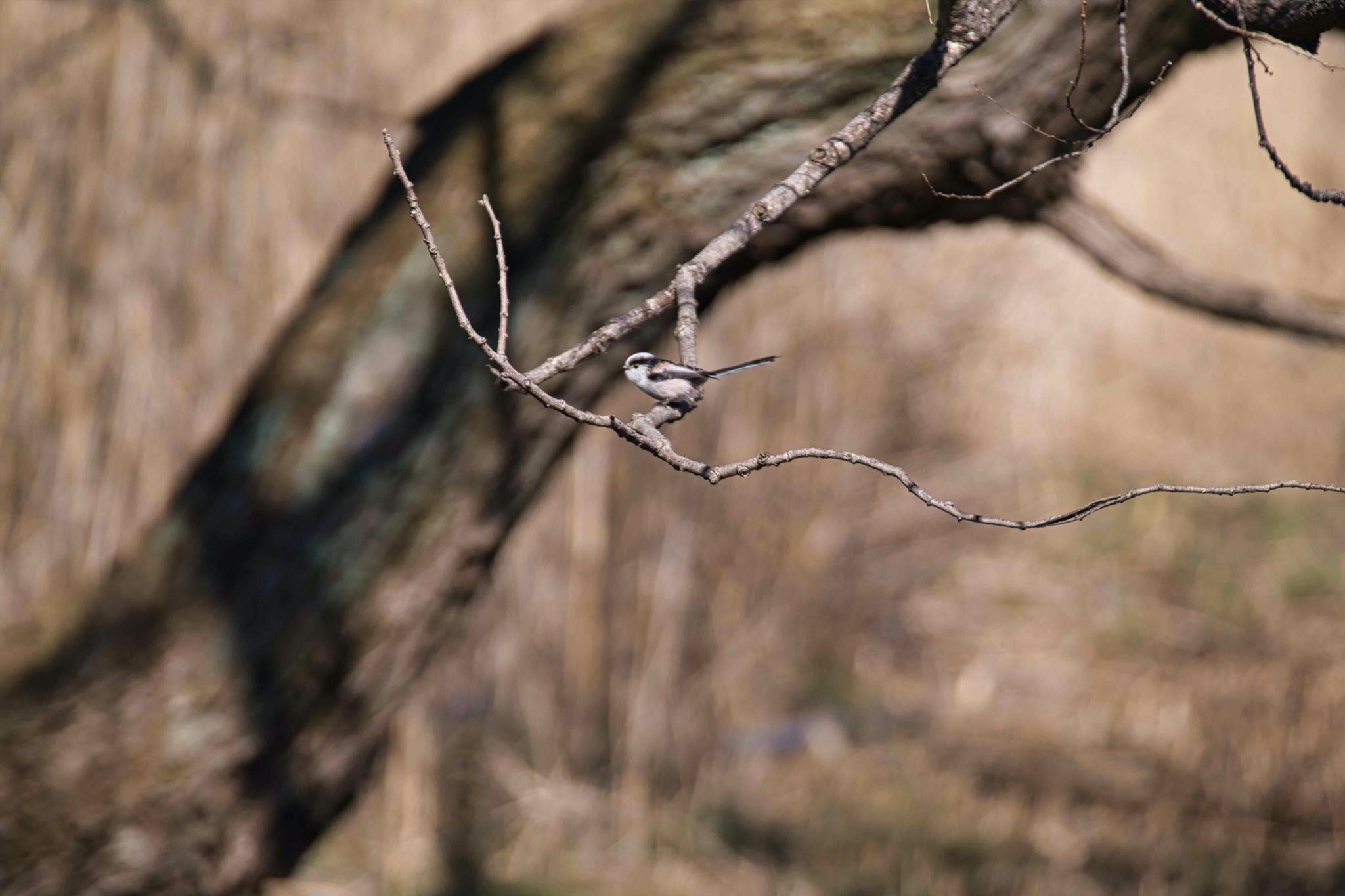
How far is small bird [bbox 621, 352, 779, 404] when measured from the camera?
1251 millimetres

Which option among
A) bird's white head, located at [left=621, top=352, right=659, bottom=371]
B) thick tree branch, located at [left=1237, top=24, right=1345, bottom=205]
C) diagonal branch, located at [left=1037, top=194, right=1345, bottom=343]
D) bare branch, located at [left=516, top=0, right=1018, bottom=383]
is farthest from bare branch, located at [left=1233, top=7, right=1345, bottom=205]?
diagonal branch, located at [left=1037, top=194, right=1345, bottom=343]

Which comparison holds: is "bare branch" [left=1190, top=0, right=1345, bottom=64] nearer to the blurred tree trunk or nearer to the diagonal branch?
the blurred tree trunk

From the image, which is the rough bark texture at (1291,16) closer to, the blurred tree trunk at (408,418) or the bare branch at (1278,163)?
the bare branch at (1278,163)

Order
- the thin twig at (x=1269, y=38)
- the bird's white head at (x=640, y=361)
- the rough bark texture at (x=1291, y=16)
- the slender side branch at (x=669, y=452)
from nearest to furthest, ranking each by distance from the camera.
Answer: the slender side branch at (x=669, y=452)
the thin twig at (x=1269, y=38)
the rough bark texture at (x=1291, y=16)
the bird's white head at (x=640, y=361)

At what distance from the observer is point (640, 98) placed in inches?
75.7

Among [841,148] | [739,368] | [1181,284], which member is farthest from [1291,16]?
[1181,284]

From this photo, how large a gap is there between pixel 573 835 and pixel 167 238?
2333mm

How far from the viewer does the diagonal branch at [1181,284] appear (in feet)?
7.86

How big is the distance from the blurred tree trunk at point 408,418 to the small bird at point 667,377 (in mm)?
273

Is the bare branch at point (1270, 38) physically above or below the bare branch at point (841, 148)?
above

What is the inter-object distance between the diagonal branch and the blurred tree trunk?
539 millimetres

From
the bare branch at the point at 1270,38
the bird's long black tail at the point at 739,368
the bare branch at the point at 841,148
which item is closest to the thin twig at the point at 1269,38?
the bare branch at the point at 1270,38

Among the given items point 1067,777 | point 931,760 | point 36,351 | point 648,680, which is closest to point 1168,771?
point 1067,777

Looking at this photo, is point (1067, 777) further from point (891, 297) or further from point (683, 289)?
point (683, 289)
